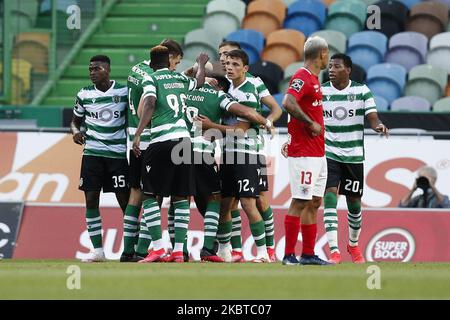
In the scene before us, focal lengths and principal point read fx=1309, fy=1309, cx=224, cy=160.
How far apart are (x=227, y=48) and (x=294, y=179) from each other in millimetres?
2546

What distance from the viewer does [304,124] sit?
12.4 meters

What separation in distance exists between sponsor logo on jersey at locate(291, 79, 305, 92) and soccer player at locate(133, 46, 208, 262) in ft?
5.31

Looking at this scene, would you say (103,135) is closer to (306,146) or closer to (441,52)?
(306,146)

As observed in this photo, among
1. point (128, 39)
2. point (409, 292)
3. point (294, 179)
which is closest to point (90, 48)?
point (128, 39)

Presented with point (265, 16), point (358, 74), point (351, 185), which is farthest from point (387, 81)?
point (351, 185)

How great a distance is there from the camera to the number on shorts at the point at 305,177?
12.4 m

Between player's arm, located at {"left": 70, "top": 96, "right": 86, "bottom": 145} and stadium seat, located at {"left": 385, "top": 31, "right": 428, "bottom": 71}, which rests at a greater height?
stadium seat, located at {"left": 385, "top": 31, "right": 428, "bottom": 71}

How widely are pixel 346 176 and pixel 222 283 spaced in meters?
3.79

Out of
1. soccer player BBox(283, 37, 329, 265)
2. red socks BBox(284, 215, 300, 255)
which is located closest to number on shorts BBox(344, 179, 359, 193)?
soccer player BBox(283, 37, 329, 265)

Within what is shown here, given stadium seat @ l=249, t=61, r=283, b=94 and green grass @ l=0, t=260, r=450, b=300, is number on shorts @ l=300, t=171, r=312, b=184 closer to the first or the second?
green grass @ l=0, t=260, r=450, b=300

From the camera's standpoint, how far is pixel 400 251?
16.8 meters

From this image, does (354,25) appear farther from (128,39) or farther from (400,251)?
(400,251)

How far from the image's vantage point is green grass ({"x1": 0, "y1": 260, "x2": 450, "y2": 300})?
415 inches
